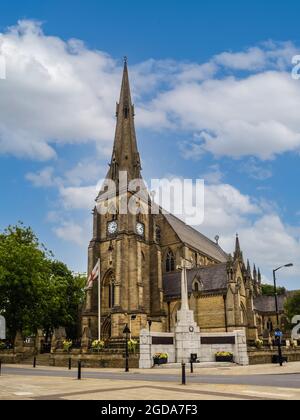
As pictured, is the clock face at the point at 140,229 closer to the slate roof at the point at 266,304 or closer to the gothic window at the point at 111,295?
the gothic window at the point at 111,295

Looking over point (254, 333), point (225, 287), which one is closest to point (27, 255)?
point (225, 287)

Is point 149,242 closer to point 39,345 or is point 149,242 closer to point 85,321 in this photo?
point 85,321

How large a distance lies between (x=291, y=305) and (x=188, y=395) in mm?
50806

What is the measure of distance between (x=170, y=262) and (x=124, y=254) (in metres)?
13.1

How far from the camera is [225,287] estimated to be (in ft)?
170

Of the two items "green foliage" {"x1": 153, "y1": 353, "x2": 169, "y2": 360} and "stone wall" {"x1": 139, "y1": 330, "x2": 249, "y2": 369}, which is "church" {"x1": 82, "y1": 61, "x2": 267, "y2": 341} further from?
"green foliage" {"x1": 153, "y1": 353, "x2": 169, "y2": 360}

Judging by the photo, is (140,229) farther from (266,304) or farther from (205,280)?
(266,304)

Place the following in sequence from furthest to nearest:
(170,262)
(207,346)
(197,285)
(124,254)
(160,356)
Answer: (170,262) < (197,285) < (124,254) < (207,346) < (160,356)

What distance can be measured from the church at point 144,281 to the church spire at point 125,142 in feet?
0.49

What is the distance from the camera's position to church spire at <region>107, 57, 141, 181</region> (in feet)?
204

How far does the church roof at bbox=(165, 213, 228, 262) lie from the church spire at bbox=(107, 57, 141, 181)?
10031mm

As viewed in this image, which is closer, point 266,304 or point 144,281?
point 144,281

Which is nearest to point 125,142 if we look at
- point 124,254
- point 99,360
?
point 124,254

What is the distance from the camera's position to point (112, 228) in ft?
188
